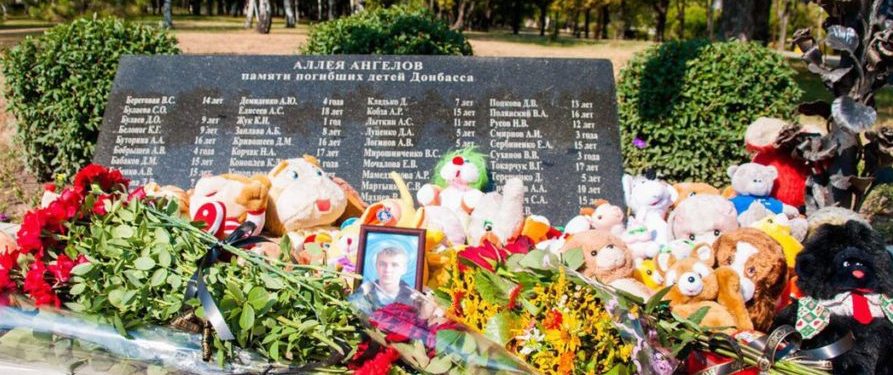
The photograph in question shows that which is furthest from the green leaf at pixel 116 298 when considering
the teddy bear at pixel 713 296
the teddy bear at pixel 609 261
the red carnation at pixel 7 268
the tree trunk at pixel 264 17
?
the tree trunk at pixel 264 17

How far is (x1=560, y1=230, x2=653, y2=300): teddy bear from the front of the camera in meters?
4.13

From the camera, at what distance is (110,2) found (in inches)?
1028

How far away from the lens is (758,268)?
422 cm

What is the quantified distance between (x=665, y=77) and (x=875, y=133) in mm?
2330

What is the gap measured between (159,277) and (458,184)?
101 inches

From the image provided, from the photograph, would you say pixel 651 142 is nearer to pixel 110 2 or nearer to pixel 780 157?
pixel 780 157

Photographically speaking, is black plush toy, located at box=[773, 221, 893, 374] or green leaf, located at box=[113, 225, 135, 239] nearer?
green leaf, located at box=[113, 225, 135, 239]

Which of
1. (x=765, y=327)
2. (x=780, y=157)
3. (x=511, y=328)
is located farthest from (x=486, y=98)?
(x=511, y=328)

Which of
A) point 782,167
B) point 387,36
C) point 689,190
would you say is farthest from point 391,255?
point 387,36

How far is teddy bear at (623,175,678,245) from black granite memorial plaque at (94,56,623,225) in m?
0.29

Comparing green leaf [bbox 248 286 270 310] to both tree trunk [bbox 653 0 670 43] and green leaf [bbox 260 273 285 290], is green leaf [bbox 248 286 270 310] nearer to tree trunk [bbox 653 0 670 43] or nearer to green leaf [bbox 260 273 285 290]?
green leaf [bbox 260 273 285 290]

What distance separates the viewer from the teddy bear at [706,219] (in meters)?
4.96

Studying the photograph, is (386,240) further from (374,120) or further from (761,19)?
(761,19)

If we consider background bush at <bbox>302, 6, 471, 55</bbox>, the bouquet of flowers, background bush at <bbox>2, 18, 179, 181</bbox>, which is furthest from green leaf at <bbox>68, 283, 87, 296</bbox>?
background bush at <bbox>302, 6, 471, 55</bbox>
